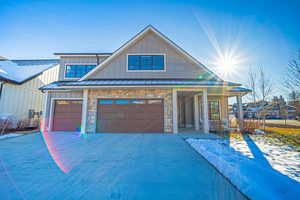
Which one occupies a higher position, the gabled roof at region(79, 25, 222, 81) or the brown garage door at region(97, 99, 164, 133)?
the gabled roof at region(79, 25, 222, 81)

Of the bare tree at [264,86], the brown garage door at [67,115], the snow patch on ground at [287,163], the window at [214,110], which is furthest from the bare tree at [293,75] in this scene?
the brown garage door at [67,115]

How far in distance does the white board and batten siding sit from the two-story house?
12.0ft

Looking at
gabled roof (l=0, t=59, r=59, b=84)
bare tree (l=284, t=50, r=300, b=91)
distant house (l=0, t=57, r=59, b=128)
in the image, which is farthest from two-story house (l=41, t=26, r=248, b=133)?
gabled roof (l=0, t=59, r=59, b=84)

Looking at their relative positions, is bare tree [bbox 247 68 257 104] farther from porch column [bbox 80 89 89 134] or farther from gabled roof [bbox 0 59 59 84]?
gabled roof [bbox 0 59 59 84]

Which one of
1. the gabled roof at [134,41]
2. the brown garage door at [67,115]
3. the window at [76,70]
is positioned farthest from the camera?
the window at [76,70]

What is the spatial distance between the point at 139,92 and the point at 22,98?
1086cm

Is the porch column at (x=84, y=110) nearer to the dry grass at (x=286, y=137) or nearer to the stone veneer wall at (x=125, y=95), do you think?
the stone veneer wall at (x=125, y=95)

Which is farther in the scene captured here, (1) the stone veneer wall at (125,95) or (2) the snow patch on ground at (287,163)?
(1) the stone veneer wall at (125,95)

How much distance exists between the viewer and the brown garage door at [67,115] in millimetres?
8773

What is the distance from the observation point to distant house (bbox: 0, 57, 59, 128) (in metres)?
9.70

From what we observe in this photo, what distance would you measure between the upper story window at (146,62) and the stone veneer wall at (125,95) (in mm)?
1858

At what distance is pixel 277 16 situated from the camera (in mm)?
7555

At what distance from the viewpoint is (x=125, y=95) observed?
840cm

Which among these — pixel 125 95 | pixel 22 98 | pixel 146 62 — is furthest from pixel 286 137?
pixel 22 98
